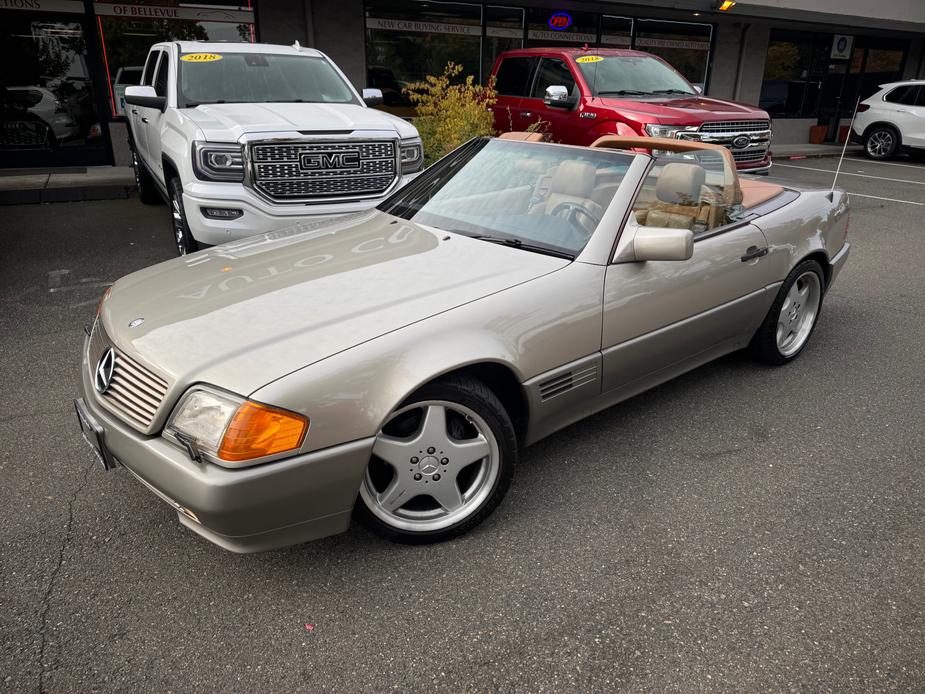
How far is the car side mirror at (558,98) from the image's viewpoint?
326 inches

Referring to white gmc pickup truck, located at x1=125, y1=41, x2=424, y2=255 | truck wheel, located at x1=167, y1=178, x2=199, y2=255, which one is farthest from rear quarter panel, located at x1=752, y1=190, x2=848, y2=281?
truck wheel, located at x1=167, y1=178, x2=199, y2=255

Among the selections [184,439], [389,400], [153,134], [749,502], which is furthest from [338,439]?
[153,134]

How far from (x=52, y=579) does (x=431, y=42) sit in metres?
12.4

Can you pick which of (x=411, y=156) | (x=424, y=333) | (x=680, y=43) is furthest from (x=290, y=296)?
(x=680, y=43)

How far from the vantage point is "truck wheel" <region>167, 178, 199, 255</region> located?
214 inches

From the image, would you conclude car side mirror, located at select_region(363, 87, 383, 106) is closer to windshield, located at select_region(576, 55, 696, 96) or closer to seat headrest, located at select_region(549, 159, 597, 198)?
windshield, located at select_region(576, 55, 696, 96)

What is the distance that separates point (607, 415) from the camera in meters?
3.70

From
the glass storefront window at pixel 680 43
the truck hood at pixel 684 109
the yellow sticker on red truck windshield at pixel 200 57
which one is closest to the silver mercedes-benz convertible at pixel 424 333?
the yellow sticker on red truck windshield at pixel 200 57

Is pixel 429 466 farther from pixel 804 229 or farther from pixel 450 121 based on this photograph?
pixel 450 121

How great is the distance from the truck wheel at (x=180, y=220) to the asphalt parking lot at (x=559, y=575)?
1890 millimetres

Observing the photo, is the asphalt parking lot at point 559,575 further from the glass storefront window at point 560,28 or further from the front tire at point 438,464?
the glass storefront window at point 560,28

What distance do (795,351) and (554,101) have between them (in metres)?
5.13

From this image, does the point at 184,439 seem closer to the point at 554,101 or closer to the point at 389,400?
the point at 389,400

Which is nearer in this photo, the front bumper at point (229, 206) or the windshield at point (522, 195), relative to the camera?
the windshield at point (522, 195)
